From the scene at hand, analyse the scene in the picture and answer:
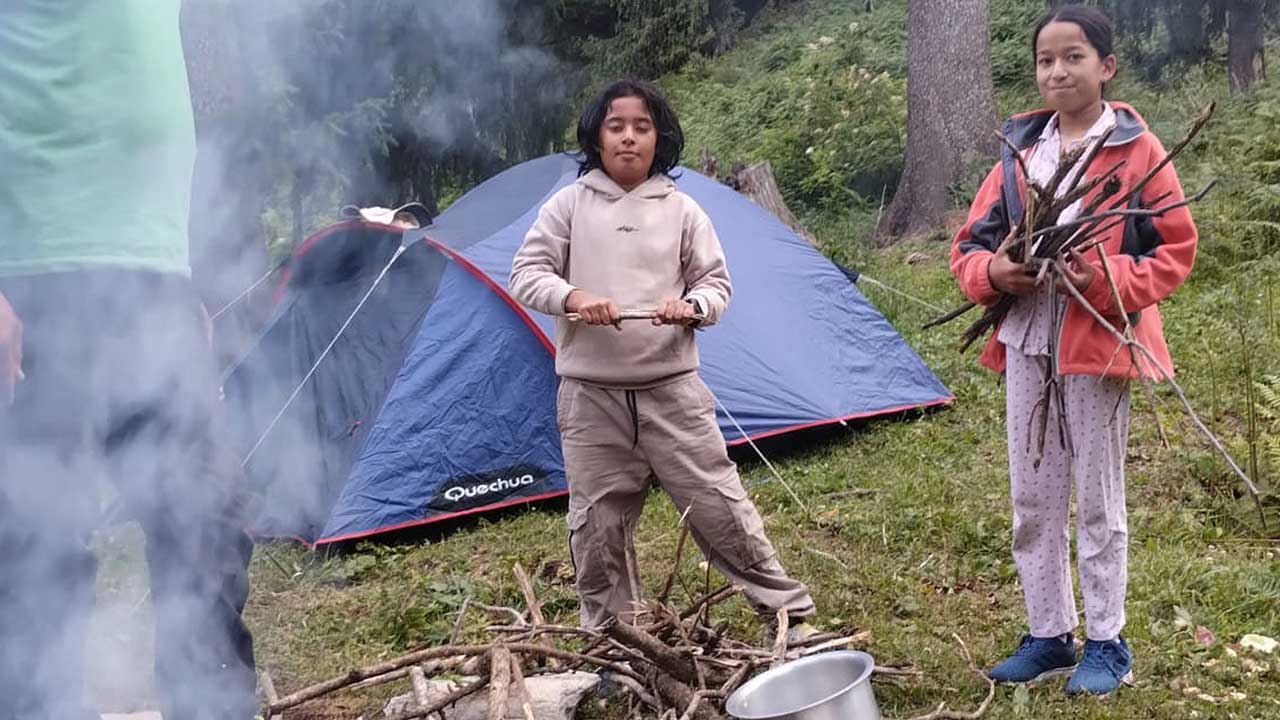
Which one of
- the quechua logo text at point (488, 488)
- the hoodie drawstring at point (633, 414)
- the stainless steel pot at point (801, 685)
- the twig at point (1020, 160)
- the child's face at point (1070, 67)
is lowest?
the quechua logo text at point (488, 488)

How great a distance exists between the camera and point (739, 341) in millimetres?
5230

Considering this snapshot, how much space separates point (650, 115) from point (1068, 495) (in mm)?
1447

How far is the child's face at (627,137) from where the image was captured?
3.24 meters

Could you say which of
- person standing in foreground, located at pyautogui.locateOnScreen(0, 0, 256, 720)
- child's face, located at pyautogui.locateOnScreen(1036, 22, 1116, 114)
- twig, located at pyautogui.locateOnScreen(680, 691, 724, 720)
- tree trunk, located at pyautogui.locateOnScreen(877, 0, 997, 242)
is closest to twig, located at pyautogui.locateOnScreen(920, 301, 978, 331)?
child's face, located at pyautogui.locateOnScreen(1036, 22, 1116, 114)

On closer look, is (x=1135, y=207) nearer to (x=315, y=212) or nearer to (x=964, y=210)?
(x=315, y=212)

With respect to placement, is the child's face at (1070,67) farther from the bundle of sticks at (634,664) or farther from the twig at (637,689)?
the twig at (637,689)

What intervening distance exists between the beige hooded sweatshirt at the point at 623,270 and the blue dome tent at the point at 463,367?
1729 mm

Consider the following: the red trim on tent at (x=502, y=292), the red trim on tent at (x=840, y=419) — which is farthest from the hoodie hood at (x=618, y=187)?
the red trim on tent at (x=840, y=419)

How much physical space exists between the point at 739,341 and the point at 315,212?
8.87 feet

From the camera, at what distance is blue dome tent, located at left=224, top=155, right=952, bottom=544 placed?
15.8ft

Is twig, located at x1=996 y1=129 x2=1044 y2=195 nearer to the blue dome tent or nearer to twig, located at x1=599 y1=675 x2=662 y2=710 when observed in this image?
twig, located at x1=599 y1=675 x2=662 y2=710

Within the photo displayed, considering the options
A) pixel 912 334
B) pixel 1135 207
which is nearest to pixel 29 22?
pixel 1135 207

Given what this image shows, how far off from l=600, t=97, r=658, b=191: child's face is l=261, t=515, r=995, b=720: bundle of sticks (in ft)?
3.20

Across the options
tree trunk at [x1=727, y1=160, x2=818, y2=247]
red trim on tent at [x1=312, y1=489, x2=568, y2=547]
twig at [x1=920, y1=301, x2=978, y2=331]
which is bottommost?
red trim on tent at [x1=312, y1=489, x2=568, y2=547]
